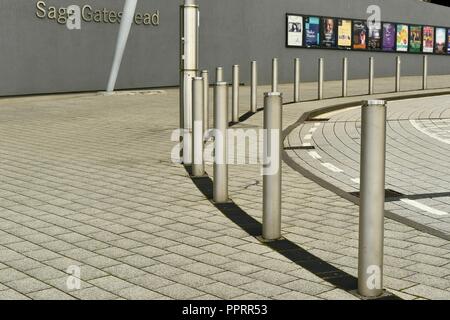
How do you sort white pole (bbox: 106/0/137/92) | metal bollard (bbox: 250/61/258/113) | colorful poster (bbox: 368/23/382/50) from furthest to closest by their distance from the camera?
colorful poster (bbox: 368/23/382/50), white pole (bbox: 106/0/137/92), metal bollard (bbox: 250/61/258/113)

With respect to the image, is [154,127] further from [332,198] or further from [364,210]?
[364,210]

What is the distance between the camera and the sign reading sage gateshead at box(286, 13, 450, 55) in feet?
84.9

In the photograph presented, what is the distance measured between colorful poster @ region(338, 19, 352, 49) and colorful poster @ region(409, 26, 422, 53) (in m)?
4.03

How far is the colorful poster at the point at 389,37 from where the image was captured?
29125 mm

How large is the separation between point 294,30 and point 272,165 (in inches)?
835

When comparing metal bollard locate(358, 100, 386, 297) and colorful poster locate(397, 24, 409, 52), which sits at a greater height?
colorful poster locate(397, 24, 409, 52)

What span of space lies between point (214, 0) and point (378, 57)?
357 inches

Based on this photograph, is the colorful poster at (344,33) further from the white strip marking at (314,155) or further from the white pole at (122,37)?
the white strip marking at (314,155)

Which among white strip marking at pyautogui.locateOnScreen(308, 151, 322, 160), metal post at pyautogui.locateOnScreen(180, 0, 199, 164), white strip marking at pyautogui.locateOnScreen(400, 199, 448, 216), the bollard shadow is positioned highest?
metal post at pyautogui.locateOnScreen(180, 0, 199, 164)

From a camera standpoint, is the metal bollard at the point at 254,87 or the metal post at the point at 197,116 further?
the metal bollard at the point at 254,87

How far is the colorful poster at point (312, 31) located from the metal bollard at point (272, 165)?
21558 millimetres

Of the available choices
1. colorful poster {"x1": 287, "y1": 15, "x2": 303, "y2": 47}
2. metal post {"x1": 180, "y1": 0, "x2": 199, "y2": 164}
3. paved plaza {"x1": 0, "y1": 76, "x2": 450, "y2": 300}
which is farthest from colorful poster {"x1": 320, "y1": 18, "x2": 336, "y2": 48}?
metal post {"x1": 180, "y1": 0, "x2": 199, "y2": 164}

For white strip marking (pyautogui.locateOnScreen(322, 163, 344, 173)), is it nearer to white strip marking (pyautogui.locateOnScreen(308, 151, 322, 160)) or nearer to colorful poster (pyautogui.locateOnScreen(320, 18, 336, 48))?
white strip marking (pyautogui.locateOnScreen(308, 151, 322, 160))

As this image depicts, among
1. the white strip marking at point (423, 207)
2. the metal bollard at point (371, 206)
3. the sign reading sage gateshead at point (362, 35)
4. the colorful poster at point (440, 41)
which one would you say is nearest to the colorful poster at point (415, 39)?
the sign reading sage gateshead at point (362, 35)
